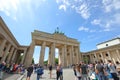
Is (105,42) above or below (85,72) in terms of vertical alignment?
A: above

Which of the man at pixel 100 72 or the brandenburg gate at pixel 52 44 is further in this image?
the brandenburg gate at pixel 52 44

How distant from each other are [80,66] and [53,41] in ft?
105

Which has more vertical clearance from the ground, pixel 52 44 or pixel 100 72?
pixel 52 44

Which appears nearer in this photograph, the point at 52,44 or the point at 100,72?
the point at 100,72

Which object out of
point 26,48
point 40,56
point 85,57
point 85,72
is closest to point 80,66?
point 85,72

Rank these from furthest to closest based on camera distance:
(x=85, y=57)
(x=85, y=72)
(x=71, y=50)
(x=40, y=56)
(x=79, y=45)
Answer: (x=85, y=57)
(x=79, y=45)
(x=71, y=50)
(x=40, y=56)
(x=85, y=72)

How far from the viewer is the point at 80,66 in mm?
8070

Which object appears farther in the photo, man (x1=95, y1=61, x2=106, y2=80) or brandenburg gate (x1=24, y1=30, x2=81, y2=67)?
brandenburg gate (x1=24, y1=30, x2=81, y2=67)

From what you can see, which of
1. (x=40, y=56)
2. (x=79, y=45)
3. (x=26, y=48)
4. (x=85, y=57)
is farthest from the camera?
(x=85, y=57)

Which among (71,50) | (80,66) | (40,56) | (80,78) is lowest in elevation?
(80,78)

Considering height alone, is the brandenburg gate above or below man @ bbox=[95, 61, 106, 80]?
above

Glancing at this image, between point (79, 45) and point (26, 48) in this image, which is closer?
point (26, 48)

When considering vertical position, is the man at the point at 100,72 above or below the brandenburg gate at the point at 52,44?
below

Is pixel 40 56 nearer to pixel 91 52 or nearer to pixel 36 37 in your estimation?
pixel 36 37
